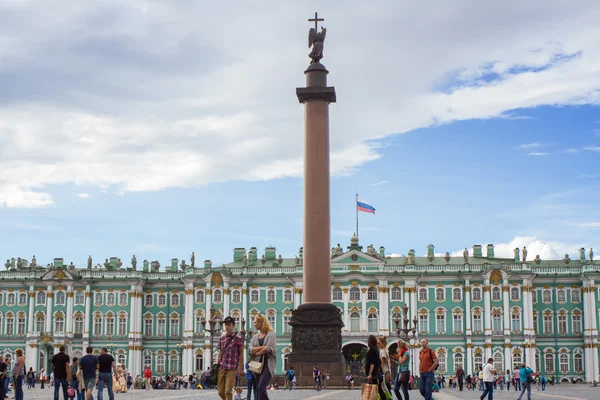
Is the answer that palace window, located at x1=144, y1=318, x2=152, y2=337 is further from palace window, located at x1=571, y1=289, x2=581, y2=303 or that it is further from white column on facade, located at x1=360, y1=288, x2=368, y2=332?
palace window, located at x1=571, y1=289, x2=581, y2=303

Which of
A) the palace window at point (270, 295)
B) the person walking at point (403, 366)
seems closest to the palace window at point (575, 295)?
the palace window at point (270, 295)

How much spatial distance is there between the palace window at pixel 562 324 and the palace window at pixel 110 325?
44830mm

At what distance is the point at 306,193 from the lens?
40.4 m

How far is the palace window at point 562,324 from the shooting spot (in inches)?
3442

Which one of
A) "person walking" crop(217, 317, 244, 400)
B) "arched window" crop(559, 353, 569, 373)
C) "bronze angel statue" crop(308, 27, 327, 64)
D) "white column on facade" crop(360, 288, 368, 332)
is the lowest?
"arched window" crop(559, 353, 569, 373)

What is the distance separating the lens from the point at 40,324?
91.6 m

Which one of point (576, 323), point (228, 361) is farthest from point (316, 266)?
point (576, 323)

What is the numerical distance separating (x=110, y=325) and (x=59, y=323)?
5269 millimetres

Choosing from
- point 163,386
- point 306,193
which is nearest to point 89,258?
point 163,386

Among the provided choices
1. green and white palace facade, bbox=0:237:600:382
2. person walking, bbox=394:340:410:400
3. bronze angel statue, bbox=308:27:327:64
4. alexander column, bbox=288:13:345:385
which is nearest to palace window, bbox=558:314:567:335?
green and white palace facade, bbox=0:237:600:382

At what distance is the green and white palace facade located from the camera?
86250 millimetres

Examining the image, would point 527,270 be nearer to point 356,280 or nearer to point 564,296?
point 564,296

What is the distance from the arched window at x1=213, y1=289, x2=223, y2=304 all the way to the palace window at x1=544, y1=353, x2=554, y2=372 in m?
32.6

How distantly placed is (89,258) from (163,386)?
77.7ft
